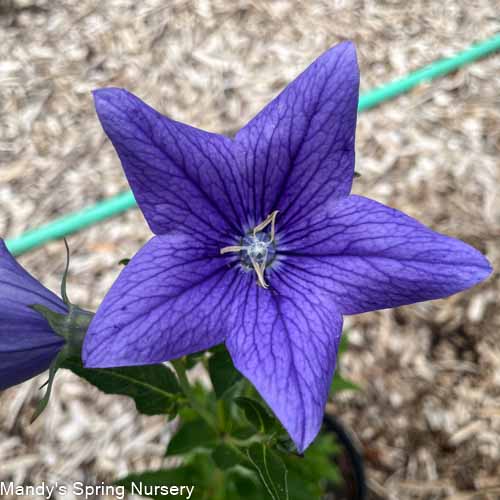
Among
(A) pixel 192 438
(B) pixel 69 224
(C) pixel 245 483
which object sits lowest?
(C) pixel 245 483

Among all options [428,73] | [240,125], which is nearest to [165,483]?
[240,125]

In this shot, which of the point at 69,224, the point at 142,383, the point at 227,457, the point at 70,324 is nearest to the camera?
the point at 70,324

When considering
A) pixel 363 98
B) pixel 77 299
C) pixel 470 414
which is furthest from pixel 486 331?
pixel 77 299

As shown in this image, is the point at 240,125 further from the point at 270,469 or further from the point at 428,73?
the point at 270,469

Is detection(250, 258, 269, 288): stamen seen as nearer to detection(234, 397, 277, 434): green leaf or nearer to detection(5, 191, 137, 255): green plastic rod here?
detection(234, 397, 277, 434): green leaf

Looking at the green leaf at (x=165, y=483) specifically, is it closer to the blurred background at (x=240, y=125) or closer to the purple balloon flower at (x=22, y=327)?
the purple balloon flower at (x=22, y=327)

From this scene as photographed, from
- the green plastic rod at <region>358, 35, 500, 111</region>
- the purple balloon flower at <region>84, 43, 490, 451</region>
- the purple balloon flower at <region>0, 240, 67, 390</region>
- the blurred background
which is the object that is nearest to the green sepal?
the purple balloon flower at <region>0, 240, 67, 390</region>

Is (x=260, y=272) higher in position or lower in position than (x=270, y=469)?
higher
